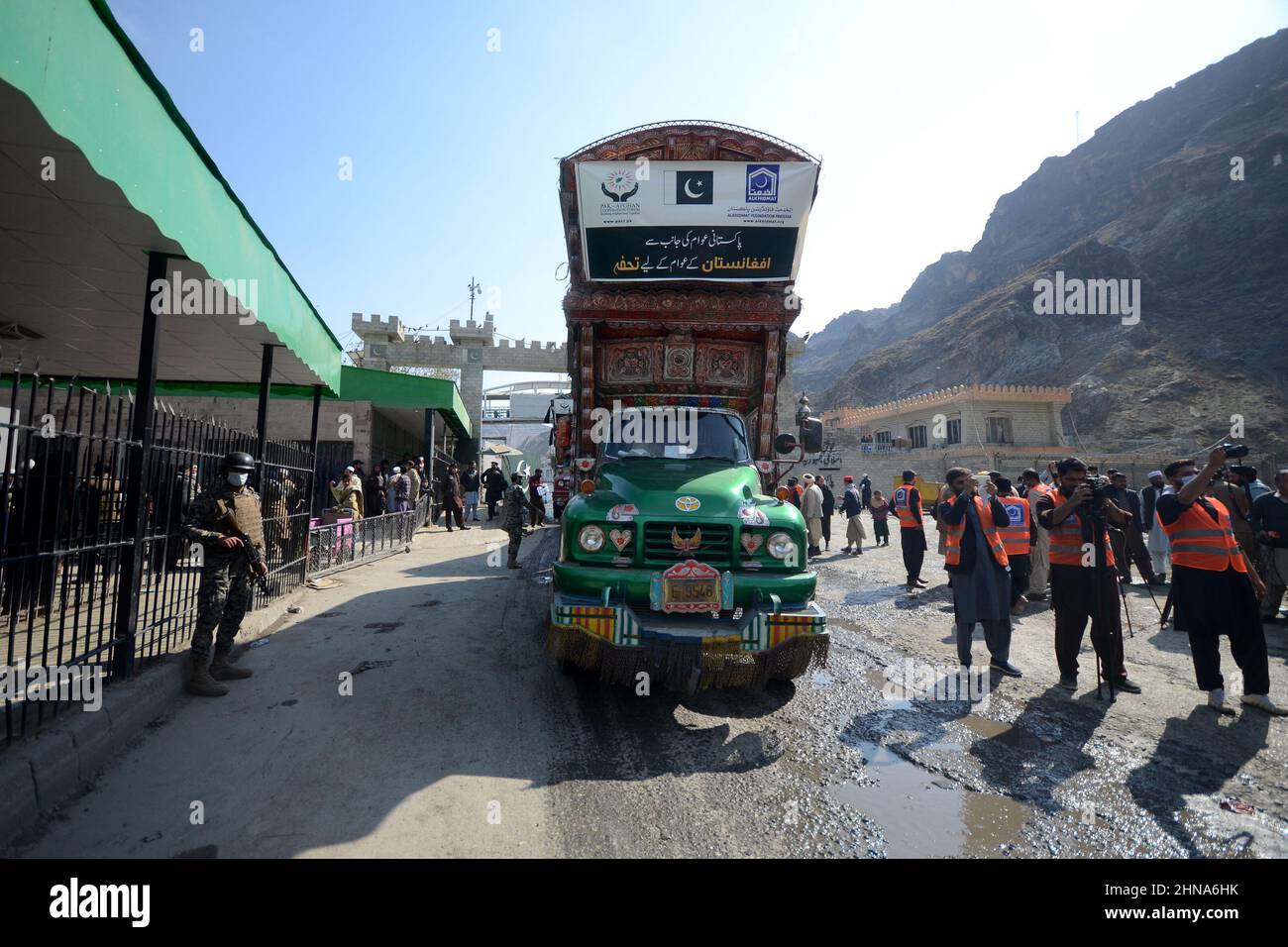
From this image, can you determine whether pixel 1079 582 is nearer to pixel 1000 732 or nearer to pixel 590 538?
pixel 1000 732

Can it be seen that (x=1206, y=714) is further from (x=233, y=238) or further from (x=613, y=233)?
(x=233, y=238)

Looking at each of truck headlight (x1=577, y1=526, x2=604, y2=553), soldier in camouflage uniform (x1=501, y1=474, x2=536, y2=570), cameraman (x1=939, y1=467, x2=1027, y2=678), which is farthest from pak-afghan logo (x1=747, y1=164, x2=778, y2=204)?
soldier in camouflage uniform (x1=501, y1=474, x2=536, y2=570)

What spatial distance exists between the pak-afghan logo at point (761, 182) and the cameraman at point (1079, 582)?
4.60 metres

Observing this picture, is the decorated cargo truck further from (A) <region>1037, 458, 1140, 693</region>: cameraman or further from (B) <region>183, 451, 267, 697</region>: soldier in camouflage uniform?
(B) <region>183, 451, 267, 697</region>: soldier in camouflage uniform

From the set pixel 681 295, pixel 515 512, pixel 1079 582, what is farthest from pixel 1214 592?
pixel 515 512

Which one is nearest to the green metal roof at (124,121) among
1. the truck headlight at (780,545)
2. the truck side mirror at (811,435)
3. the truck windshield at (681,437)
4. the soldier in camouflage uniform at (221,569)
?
the soldier in camouflage uniform at (221,569)

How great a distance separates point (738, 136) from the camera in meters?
7.34

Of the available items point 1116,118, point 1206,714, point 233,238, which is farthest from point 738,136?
point 1116,118

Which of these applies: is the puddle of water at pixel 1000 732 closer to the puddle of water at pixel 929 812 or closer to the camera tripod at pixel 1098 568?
the puddle of water at pixel 929 812

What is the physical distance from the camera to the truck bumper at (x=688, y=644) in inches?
147
